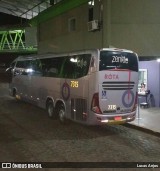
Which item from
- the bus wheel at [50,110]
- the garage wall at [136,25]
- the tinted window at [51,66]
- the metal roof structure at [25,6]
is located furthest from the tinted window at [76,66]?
the metal roof structure at [25,6]

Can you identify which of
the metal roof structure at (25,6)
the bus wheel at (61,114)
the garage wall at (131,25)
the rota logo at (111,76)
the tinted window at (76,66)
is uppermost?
the metal roof structure at (25,6)

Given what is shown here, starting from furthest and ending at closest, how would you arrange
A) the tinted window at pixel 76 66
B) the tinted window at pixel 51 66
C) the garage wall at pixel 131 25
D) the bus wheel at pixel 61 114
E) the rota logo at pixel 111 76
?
the garage wall at pixel 131 25 < the tinted window at pixel 51 66 < the bus wheel at pixel 61 114 < the tinted window at pixel 76 66 < the rota logo at pixel 111 76

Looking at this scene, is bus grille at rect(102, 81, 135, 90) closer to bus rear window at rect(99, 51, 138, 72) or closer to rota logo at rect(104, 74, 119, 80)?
rota logo at rect(104, 74, 119, 80)

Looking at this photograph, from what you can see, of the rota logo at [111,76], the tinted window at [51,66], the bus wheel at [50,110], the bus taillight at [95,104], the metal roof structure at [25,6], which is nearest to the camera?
the bus taillight at [95,104]

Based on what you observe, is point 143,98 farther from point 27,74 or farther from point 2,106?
point 2,106

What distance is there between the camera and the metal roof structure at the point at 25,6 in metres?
29.4

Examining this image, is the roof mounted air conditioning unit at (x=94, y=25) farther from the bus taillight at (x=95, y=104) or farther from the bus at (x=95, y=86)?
the bus taillight at (x=95, y=104)

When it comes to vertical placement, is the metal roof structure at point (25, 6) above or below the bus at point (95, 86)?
above

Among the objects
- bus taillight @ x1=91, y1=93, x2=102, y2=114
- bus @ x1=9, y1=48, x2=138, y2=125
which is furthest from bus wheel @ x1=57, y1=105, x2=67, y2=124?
bus taillight @ x1=91, y1=93, x2=102, y2=114

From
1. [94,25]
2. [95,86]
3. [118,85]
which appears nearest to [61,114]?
[95,86]

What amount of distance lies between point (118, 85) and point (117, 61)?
851 millimetres

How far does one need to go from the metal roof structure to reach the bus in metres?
15.7

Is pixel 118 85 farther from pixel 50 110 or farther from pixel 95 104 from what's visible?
pixel 50 110

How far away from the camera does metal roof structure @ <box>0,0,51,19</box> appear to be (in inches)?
1157
